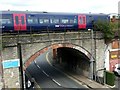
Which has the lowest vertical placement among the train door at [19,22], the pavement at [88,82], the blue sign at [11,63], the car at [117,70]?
the pavement at [88,82]

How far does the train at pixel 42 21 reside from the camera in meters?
25.2

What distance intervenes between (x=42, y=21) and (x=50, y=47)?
4.76m

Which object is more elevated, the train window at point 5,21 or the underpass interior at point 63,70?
the train window at point 5,21

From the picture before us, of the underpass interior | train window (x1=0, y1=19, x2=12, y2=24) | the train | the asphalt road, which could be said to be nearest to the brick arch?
the underpass interior

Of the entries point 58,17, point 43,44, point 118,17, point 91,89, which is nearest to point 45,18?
point 58,17

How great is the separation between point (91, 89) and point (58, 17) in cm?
1005

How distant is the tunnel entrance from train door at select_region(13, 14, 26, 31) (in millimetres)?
6535

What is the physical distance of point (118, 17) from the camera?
40.4m

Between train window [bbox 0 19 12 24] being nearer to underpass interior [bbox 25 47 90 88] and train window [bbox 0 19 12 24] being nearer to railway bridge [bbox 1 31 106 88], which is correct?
railway bridge [bbox 1 31 106 88]

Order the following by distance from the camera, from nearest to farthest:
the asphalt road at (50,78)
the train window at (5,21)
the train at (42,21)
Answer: the train window at (5,21) < the train at (42,21) < the asphalt road at (50,78)

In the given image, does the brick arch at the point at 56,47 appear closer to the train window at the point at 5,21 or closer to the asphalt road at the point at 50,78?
the asphalt road at the point at 50,78

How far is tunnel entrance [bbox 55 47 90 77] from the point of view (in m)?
29.1

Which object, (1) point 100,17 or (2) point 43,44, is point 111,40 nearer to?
(1) point 100,17

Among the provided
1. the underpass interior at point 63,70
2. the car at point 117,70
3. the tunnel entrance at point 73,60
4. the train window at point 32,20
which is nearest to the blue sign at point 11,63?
the underpass interior at point 63,70
